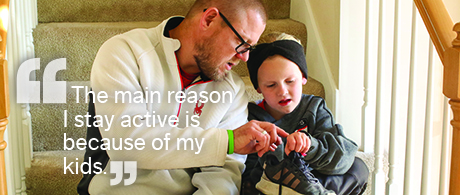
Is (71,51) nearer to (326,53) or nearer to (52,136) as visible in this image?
(52,136)

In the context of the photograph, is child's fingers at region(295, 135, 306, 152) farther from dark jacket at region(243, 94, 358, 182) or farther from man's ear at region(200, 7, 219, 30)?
man's ear at region(200, 7, 219, 30)

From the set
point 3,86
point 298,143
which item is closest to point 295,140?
point 298,143

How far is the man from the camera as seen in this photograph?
3.47 feet

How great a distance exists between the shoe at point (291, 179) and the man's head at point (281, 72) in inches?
9.4

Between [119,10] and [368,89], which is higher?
[119,10]

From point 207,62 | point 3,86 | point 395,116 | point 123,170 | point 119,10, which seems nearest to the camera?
point 3,86

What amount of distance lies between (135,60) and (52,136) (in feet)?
2.41

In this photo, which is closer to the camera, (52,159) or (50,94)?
(52,159)

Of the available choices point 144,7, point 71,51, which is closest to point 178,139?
point 71,51

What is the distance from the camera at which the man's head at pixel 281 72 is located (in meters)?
1.26

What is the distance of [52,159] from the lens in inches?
61.1

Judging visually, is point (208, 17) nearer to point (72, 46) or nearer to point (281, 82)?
point (281, 82)

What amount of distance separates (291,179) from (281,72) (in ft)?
1.19

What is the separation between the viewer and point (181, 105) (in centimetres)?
127
